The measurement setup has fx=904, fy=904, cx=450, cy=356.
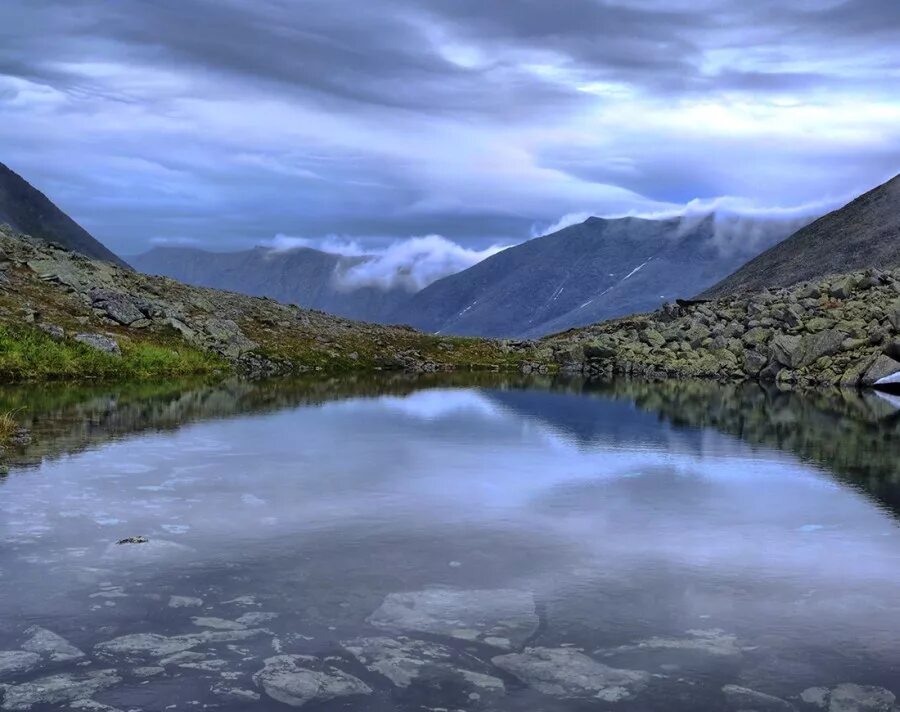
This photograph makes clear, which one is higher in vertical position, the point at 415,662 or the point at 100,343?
the point at 100,343

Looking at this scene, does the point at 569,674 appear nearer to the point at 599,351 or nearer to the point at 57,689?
the point at 57,689

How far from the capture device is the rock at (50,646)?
12648 mm

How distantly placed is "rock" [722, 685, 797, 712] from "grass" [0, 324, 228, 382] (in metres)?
56.0

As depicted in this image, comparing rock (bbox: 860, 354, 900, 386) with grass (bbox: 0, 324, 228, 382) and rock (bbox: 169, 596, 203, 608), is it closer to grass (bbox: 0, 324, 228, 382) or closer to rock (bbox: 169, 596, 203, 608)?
grass (bbox: 0, 324, 228, 382)

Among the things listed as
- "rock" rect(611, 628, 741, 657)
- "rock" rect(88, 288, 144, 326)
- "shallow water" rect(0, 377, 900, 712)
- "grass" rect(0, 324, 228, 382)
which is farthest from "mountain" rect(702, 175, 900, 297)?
"rock" rect(611, 628, 741, 657)

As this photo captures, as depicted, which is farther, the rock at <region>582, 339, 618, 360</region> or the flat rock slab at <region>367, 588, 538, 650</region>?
the rock at <region>582, 339, 618, 360</region>

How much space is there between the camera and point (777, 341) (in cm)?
8988

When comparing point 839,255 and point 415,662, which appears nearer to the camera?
point 415,662

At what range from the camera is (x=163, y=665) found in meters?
12.4

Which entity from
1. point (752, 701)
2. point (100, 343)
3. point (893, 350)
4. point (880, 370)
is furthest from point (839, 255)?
point (752, 701)

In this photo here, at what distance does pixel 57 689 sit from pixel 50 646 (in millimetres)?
1604

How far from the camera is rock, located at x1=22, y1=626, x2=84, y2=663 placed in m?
12.6

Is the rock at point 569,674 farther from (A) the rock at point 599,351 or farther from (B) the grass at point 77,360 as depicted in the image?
(A) the rock at point 599,351

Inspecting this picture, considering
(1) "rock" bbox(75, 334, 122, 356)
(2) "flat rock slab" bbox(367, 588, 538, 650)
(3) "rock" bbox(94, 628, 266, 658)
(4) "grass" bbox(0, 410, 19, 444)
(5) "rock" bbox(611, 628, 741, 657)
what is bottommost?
(3) "rock" bbox(94, 628, 266, 658)
